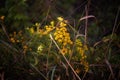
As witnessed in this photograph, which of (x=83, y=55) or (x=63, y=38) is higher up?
(x=63, y=38)

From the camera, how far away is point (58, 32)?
99.0 inches

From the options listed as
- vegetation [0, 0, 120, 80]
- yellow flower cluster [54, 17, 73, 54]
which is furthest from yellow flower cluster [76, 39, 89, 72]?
yellow flower cluster [54, 17, 73, 54]

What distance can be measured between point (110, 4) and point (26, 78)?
333 centimetres

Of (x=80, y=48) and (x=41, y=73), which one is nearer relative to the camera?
(x=41, y=73)

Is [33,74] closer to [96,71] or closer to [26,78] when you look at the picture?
[26,78]

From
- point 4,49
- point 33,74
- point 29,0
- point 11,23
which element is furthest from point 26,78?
point 29,0

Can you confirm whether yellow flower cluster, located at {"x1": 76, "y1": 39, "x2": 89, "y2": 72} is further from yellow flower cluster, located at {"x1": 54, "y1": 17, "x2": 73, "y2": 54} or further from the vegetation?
yellow flower cluster, located at {"x1": 54, "y1": 17, "x2": 73, "y2": 54}

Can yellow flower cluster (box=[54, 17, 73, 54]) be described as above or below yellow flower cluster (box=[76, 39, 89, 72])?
above

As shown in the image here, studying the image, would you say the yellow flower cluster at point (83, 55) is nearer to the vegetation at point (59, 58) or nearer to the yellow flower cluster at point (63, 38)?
the vegetation at point (59, 58)

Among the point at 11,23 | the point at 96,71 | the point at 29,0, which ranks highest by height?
the point at 29,0

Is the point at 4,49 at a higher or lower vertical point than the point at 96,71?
higher

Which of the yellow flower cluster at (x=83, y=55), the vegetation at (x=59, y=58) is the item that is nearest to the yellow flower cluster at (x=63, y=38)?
the vegetation at (x=59, y=58)

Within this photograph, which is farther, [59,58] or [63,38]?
[63,38]

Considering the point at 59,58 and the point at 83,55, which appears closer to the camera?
the point at 59,58
